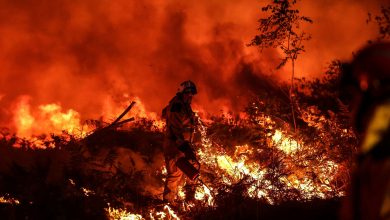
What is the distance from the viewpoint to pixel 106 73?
41.7 feet

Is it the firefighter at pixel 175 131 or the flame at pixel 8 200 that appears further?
the firefighter at pixel 175 131

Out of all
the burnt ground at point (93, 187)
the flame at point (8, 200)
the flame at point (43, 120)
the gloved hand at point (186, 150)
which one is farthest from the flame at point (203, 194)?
the flame at point (43, 120)

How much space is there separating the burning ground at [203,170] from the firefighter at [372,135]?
11.6 feet

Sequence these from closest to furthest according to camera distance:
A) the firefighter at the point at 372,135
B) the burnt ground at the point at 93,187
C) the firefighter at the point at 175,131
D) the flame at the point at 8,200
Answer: the firefighter at the point at 372,135 → the flame at the point at 8,200 → the burnt ground at the point at 93,187 → the firefighter at the point at 175,131

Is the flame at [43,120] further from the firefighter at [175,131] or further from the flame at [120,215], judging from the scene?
the flame at [120,215]

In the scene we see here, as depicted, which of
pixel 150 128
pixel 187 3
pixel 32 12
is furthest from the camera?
pixel 187 3

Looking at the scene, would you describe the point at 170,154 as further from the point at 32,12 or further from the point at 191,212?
the point at 32,12

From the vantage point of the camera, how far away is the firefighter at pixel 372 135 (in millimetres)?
2898

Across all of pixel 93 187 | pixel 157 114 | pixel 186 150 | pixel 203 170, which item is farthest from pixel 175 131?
pixel 157 114

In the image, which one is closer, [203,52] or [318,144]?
[318,144]

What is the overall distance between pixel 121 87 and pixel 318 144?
6.21 meters

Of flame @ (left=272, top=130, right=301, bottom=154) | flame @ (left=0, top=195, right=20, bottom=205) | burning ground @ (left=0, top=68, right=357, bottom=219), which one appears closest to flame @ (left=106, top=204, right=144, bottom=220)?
burning ground @ (left=0, top=68, right=357, bottom=219)

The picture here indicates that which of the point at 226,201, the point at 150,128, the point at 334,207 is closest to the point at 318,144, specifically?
the point at 334,207

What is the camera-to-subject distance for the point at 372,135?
2990 mm
